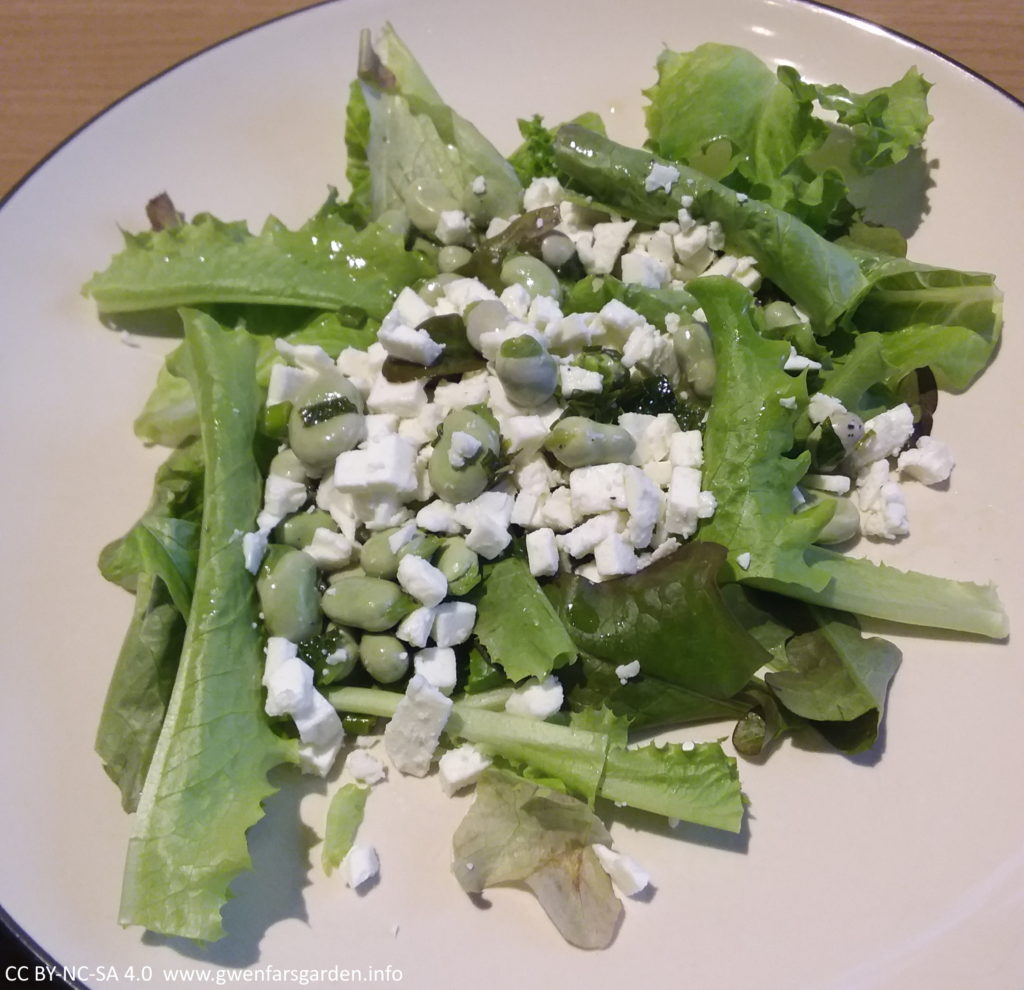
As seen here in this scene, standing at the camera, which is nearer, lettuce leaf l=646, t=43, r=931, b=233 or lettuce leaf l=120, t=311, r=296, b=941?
lettuce leaf l=120, t=311, r=296, b=941

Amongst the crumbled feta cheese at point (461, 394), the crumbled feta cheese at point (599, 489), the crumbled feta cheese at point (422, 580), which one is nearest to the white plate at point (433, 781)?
the crumbled feta cheese at point (422, 580)

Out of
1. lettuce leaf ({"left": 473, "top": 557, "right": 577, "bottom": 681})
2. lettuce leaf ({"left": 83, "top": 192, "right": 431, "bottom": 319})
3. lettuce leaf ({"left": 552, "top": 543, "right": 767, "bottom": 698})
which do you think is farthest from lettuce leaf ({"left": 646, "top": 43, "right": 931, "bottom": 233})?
lettuce leaf ({"left": 473, "top": 557, "right": 577, "bottom": 681})

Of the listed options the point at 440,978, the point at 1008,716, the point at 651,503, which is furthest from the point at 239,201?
the point at 1008,716

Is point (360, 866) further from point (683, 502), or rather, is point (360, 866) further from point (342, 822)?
point (683, 502)

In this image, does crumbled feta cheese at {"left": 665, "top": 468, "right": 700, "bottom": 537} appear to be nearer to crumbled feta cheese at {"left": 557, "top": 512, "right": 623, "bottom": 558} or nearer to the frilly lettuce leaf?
crumbled feta cheese at {"left": 557, "top": 512, "right": 623, "bottom": 558}

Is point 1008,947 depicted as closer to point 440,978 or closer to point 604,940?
point 604,940

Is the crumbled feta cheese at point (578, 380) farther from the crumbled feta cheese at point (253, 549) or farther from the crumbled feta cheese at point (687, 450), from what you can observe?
the crumbled feta cheese at point (253, 549)
